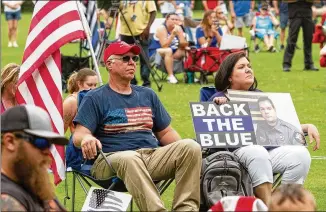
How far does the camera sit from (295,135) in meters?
9.05

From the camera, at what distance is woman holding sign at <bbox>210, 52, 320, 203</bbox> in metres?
8.40

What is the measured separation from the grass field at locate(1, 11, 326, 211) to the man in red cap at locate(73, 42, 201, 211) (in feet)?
3.92

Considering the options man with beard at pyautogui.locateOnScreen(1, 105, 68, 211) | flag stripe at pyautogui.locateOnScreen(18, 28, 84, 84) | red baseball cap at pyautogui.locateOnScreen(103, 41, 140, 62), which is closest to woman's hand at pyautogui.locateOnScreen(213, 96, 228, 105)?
red baseball cap at pyautogui.locateOnScreen(103, 41, 140, 62)

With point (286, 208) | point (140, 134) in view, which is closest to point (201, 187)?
point (140, 134)

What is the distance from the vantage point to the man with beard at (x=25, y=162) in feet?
17.1

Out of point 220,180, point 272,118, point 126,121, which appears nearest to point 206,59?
point 272,118

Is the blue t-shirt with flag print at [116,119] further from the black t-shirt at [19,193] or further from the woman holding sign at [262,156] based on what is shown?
the black t-shirt at [19,193]

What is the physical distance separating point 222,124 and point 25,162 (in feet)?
12.4

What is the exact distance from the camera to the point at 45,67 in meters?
9.33

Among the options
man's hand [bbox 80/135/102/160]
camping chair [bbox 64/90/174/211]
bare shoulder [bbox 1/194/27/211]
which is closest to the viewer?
bare shoulder [bbox 1/194/27/211]

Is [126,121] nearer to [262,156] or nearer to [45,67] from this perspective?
[262,156]

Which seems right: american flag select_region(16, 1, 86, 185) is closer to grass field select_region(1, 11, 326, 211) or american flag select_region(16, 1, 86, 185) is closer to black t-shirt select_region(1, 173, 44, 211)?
grass field select_region(1, 11, 326, 211)

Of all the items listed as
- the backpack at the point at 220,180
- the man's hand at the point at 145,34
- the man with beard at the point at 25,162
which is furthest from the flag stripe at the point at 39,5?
the man's hand at the point at 145,34

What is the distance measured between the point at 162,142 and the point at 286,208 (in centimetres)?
376
